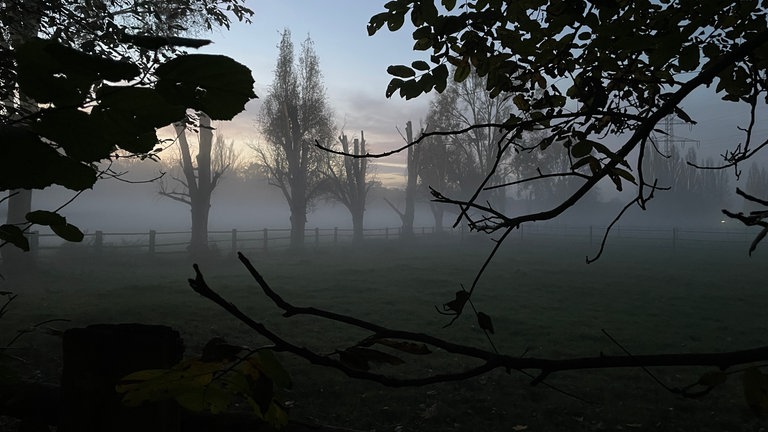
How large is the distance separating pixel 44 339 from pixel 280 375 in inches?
324

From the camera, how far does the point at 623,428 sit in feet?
15.5

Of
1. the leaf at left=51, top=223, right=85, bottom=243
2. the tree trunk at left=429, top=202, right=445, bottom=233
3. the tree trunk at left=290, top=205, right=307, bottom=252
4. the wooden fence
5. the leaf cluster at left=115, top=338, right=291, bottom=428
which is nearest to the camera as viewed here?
the leaf cluster at left=115, top=338, right=291, bottom=428

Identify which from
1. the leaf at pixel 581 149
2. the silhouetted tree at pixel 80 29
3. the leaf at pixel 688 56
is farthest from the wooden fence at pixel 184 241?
the leaf at pixel 688 56

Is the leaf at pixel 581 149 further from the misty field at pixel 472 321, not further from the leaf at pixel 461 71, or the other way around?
the misty field at pixel 472 321

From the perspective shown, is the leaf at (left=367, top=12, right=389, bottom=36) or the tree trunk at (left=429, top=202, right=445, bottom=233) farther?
the tree trunk at (left=429, top=202, right=445, bottom=233)

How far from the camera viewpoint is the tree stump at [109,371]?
1311 mm

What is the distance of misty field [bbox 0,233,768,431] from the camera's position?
506cm

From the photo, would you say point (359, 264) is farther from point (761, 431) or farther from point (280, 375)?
point (280, 375)

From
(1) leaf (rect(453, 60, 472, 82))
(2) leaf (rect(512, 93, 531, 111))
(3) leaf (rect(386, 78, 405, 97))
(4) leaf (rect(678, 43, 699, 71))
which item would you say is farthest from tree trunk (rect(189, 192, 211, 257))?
(4) leaf (rect(678, 43, 699, 71))

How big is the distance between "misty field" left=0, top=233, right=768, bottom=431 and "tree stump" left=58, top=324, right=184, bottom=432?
1506 millimetres

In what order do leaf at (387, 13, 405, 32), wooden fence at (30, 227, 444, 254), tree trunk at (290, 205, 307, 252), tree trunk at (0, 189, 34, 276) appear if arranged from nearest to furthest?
leaf at (387, 13, 405, 32)
tree trunk at (0, 189, 34, 276)
wooden fence at (30, 227, 444, 254)
tree trunk at (290, 205, 307, 252)

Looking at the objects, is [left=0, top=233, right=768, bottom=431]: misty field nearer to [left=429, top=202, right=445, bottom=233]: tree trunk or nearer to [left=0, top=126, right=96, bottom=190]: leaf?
[left=0, top=126, right=96, bottom=190]: leaf

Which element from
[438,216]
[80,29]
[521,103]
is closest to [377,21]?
[521,103]

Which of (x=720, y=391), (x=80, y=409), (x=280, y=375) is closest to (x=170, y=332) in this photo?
(x=80, y=409)
